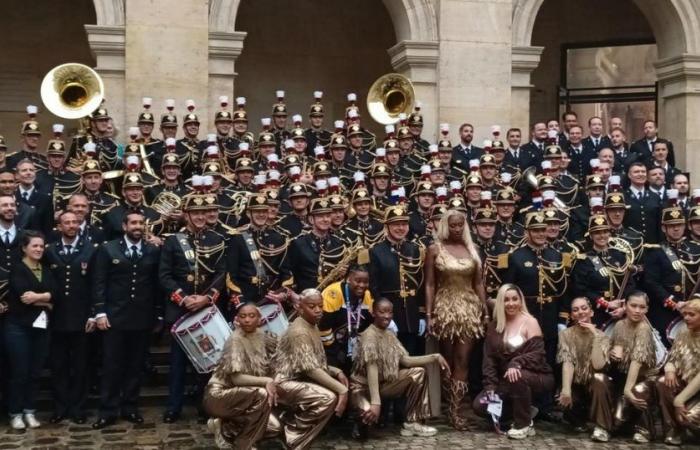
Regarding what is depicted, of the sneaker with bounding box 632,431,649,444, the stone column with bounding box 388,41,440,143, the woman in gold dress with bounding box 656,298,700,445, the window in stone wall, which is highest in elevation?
the window in stone wall

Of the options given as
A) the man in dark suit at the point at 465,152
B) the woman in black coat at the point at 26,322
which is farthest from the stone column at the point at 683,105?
the woman in black coat at the point at 26,322

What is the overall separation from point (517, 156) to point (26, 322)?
6.54 metres

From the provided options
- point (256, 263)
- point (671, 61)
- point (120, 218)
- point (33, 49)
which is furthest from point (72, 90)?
point (671, 61)

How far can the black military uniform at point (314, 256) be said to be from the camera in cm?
813

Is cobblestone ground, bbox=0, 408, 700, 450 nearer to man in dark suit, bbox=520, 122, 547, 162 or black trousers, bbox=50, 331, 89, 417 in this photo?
black trousers, bbox=50, 331, 89, 417

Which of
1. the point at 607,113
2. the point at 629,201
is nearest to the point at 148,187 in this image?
the point at 629,201

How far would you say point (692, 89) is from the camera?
14.0m

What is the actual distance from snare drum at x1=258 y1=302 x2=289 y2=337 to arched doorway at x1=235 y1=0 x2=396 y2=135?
9.11m

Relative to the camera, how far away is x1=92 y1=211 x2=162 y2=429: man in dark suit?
7730mm

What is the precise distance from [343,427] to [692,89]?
351 inches

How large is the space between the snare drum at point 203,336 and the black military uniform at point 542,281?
2.65 metres

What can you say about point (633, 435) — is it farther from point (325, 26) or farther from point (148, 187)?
point (325, 26)

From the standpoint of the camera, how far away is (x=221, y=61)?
40.9ft

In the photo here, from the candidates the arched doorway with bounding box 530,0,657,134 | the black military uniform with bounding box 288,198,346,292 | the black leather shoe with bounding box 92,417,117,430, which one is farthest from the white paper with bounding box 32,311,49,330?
the arched doorway with bounding box 530,0,657,134
